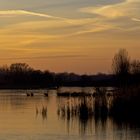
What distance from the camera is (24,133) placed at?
2616 centimetres

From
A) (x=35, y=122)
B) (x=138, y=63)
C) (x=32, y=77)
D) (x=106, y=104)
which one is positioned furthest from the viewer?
(x=32, y=77)

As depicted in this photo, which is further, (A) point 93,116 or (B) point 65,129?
(A) point 93,116

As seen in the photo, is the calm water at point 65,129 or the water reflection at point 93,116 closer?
the calm water at point 65,129

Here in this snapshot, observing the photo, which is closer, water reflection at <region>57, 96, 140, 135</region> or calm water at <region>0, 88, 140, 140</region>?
calm water at <region>0, 88, 140, 140</region>

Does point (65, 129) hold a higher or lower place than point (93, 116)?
lower

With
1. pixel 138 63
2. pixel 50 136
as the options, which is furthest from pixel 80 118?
pixel 138 63

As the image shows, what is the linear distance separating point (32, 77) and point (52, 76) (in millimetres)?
6500

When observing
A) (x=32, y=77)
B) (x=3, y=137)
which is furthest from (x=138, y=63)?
(x=32, y=77)

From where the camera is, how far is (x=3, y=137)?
24.3m

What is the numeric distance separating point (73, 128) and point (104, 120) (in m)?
4.19

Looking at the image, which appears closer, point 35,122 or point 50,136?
point 50,136

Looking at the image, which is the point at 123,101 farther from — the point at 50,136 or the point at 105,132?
the point at 50,136

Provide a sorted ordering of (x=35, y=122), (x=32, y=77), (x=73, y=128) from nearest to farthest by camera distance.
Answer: (x=73, y=128) → (x=35, y=122) → (x=32, y=77)

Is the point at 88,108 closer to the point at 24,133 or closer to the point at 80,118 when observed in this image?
the point at 80,118
